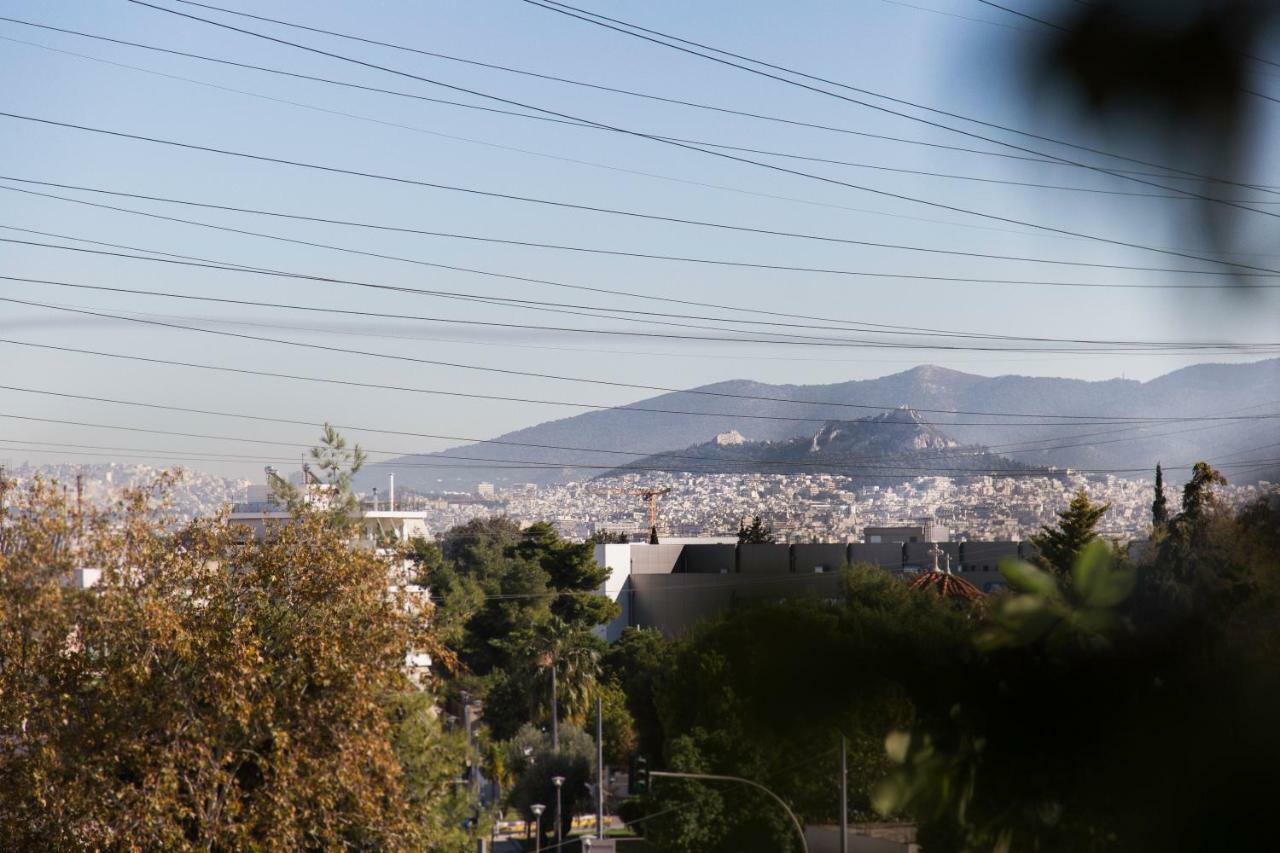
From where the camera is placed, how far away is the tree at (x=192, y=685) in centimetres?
1734

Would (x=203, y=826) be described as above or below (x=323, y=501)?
below

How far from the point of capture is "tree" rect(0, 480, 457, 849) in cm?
1734

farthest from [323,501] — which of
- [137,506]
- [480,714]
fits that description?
[480,714]

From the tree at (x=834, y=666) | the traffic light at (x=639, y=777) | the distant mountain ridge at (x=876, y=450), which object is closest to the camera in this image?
the tree at (x=834, y=666)

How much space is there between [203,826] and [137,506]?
199 inches

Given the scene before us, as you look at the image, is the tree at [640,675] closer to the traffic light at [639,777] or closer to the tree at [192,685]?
the traffic light at [639,777]

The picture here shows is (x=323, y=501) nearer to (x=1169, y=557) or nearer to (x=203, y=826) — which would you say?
(x=203, y=826)

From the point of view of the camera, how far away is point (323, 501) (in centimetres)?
2708

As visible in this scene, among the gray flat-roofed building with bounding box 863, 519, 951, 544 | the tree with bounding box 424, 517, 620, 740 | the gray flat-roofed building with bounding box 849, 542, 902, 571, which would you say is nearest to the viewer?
the gray flat-roofed building with bounding box 849, 542, 902, 571

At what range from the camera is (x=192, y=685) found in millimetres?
18281

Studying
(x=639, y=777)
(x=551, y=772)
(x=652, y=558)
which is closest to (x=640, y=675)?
(x=551, y=772)

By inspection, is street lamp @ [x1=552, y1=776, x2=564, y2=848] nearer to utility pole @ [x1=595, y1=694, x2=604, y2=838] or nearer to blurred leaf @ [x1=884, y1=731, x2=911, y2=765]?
utility pole @ [x1=595, y1=694, x2=604, y2=838]

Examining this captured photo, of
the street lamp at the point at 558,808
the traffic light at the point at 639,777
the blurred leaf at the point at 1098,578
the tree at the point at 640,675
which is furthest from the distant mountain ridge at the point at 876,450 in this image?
the blurred leaf at the point at 1098,578

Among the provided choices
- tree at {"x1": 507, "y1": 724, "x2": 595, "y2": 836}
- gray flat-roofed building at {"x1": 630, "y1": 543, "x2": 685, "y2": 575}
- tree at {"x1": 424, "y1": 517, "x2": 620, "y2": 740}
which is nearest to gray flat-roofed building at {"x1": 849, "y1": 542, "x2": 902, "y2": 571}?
tree at {"x1": 507, "y1": 724, "x2": 595, "y2": 836}
